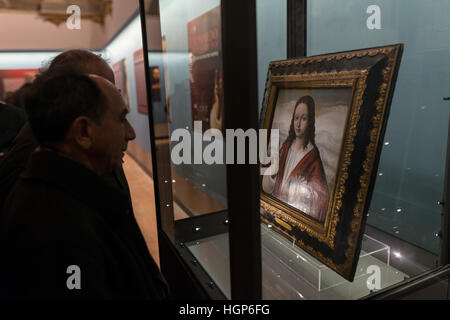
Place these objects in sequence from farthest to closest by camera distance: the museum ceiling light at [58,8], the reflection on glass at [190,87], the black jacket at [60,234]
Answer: the museum ceiling light at [58,8] < the reflection on glass at [190,87] < the black jacket at [60,234]

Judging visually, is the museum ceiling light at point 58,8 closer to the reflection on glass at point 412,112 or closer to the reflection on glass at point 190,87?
the reflection on glass at point 190,87

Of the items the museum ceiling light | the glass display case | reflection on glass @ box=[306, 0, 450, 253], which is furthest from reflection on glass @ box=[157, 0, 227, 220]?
the museum ceiling light

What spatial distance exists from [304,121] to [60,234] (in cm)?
105

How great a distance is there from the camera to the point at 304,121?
1.46m

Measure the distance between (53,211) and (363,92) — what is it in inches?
40.4

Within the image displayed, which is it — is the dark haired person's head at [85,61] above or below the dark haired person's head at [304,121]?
above

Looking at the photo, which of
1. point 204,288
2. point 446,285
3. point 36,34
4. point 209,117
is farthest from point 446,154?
point 36,34

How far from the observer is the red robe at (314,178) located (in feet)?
4.31

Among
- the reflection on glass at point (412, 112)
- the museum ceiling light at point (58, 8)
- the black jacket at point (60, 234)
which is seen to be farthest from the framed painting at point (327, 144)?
the museum ceiling light at point (58, 8)

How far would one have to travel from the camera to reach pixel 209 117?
4.39 feet

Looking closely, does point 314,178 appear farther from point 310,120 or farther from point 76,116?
point 76,116

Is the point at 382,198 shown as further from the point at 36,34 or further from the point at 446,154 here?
the point at 36,34

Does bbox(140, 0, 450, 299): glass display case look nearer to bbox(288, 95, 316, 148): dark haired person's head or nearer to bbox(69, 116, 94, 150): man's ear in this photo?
bbox(288, 95, 316, 148): dark haired person's head

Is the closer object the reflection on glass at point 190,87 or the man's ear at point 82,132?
the man's ear at point 82,132
